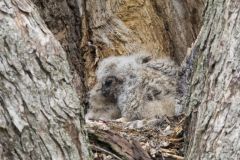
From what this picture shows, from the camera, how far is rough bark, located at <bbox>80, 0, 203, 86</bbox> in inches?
253

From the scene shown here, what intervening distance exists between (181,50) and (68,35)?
1219 mm

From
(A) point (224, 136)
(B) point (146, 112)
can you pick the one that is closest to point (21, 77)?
(A) point (224, 136)

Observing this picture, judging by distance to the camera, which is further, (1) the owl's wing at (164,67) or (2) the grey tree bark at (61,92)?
(1) the owl's wing at (164,67)

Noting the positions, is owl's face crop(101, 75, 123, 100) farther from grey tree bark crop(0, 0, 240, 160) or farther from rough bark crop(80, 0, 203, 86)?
grey tree bark crop(0, 0, 240, 160)

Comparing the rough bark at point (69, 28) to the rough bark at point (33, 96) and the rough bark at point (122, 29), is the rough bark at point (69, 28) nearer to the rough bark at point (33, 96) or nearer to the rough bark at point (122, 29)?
the rough bark at point (122, 29)

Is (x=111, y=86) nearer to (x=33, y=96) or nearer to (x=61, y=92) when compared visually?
(x=61, y=92)

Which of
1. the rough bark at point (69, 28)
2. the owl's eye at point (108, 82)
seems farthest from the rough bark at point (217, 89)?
the rough bark at point (69, 28)

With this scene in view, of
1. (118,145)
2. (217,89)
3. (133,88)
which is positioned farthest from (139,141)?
(217,89)

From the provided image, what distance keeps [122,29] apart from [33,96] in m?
3.35

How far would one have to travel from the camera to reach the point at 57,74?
3.22 meters

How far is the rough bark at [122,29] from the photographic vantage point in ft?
21.0

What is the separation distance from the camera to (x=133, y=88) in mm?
5547

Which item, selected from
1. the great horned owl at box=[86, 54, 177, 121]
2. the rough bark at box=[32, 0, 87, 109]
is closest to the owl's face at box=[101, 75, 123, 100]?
the great horned owl at box=[86, 54, 177, 121]

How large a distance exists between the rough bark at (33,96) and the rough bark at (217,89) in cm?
67
